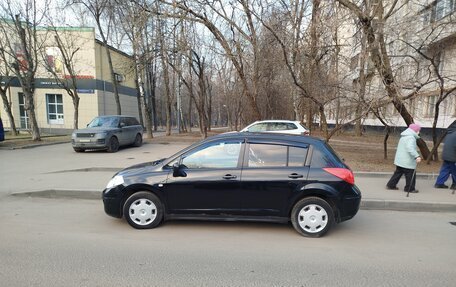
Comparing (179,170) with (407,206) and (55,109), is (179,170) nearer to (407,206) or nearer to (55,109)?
(407,206)

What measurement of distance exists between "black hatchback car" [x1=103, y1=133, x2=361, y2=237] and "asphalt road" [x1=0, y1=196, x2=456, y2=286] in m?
0.28

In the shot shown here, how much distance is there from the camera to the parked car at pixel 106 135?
41.1ft

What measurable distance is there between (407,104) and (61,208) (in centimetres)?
1095

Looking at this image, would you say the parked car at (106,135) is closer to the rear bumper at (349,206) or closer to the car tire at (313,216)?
the car tire at (313,216)

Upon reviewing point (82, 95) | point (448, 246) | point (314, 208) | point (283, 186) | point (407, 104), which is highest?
point (82, 95)

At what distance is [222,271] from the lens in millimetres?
3322

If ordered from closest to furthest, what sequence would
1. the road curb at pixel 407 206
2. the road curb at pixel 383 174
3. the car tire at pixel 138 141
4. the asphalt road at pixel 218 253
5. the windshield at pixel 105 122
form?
the asphalt road at pixel 218 253 → the road curb at pixel 407 206 → the road curb at pixel 383 174 → the windshield at pixel 105 122 → the car tire at pixel 138 141

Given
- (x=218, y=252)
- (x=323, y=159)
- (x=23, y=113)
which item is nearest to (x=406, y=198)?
(x=323, y=159)

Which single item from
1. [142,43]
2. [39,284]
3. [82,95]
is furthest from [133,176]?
[82,95]

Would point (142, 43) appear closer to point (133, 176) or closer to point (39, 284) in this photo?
point (133, 176)

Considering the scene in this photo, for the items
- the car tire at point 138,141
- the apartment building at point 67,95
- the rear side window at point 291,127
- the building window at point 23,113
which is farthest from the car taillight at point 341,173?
the building window at point 23,113

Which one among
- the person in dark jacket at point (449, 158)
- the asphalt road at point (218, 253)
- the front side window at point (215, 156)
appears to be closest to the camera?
the asphalt road at point (218, 253)

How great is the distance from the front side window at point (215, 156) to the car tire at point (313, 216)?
126 cm

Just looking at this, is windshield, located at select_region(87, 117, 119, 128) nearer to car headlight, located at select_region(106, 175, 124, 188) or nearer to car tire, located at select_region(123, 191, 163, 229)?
car headlight, located at select_region(106, 175, 124, 188)
